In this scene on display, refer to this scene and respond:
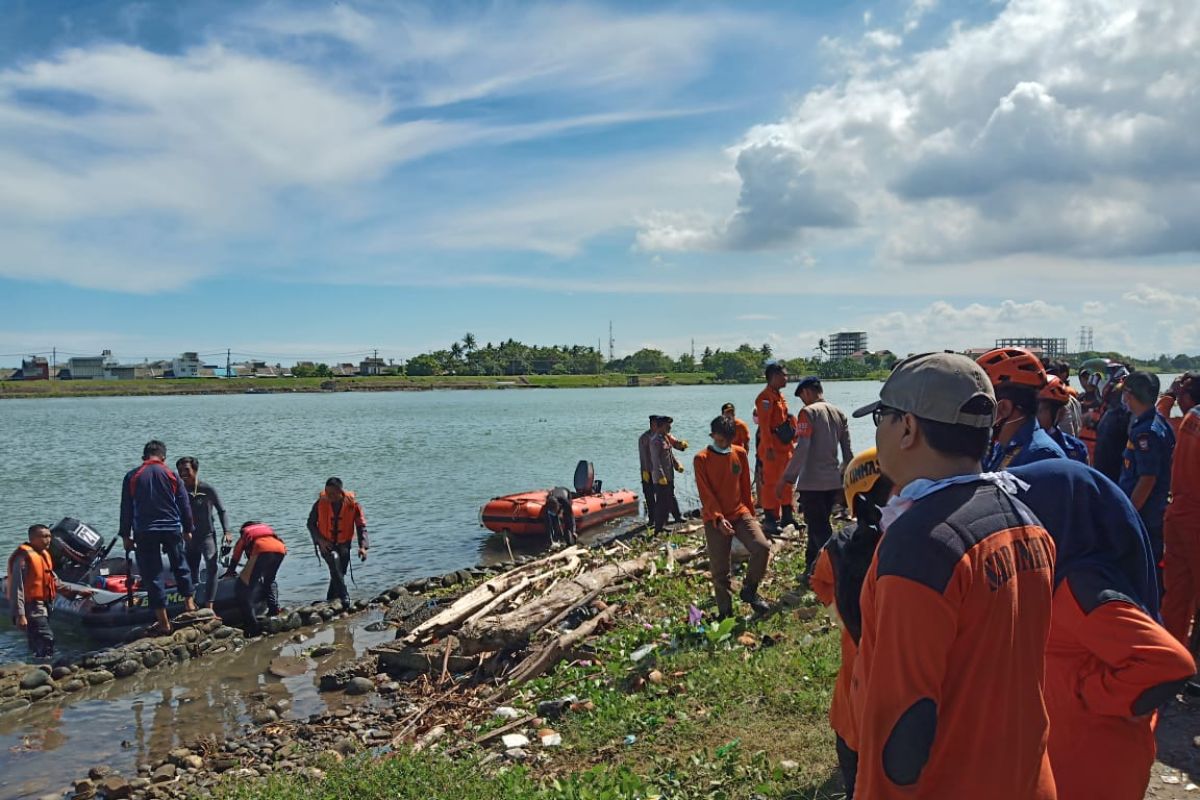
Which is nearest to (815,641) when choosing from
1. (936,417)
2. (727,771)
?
(727,771)

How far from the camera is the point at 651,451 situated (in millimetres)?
16734

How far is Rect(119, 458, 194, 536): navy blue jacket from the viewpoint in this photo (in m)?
11.2

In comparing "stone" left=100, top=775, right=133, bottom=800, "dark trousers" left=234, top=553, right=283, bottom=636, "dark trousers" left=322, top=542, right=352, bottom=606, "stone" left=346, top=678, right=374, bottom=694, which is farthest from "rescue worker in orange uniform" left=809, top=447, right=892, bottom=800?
"dark trousers" left=322, top=542, right=352, bottom=606

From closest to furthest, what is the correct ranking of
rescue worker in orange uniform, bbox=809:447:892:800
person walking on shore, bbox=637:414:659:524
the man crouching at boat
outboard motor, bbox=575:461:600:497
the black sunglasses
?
the black sunglasses < rescue worker in orange uniform, bbox=809:447:892:800 < the man crouching at boat < person walking on shore, bbox=637:414:659:524 < outboard motor, bbox=575:461:600:497

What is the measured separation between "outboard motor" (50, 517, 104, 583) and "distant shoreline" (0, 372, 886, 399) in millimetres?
124778

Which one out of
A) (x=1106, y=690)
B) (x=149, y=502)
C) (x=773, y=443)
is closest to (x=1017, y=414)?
(x=1106, y=690)

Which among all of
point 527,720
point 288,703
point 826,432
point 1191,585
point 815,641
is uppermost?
point 826,432

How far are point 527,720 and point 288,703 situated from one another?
436 cm

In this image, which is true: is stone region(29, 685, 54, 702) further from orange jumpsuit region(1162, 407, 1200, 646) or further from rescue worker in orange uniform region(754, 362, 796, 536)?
orange jumpsuit region(1162, 407, 1200, 646)

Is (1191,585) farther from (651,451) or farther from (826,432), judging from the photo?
(651,451)

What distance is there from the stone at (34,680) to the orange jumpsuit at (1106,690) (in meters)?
11.7

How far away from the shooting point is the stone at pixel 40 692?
1016cm

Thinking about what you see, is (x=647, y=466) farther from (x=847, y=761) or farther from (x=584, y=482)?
(x=847, y=761)

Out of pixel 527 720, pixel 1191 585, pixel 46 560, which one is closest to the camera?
pixel 1191 585
